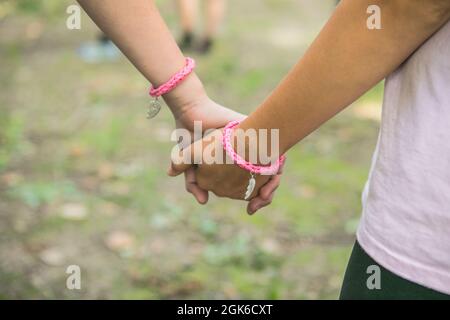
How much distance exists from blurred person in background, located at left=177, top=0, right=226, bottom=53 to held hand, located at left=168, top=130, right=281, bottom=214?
309cm

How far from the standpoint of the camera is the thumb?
1493 millimetres

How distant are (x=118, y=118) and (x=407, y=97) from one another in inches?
106

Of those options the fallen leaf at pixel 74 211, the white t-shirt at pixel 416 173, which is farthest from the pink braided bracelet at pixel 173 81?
the fallen leaf at pixel 74 211

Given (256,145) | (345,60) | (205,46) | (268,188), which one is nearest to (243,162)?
(256,145)

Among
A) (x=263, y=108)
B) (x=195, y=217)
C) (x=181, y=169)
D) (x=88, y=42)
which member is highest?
(x=88, y=42)

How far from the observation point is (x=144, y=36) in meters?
1.42

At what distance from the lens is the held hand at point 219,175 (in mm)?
1393

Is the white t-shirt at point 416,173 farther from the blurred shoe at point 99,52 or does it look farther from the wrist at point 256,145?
the blurred shoe at point 99,52

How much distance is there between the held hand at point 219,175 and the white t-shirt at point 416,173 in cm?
35

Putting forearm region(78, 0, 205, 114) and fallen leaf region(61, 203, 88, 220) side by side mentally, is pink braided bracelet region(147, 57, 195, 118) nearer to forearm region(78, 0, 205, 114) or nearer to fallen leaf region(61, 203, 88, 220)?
forearm region(78, 0, 205, 114)

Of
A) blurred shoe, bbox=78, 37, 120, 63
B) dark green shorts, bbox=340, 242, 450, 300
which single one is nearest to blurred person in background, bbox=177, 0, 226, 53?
blurred shoe, bbox=78, 37, 120, 63
